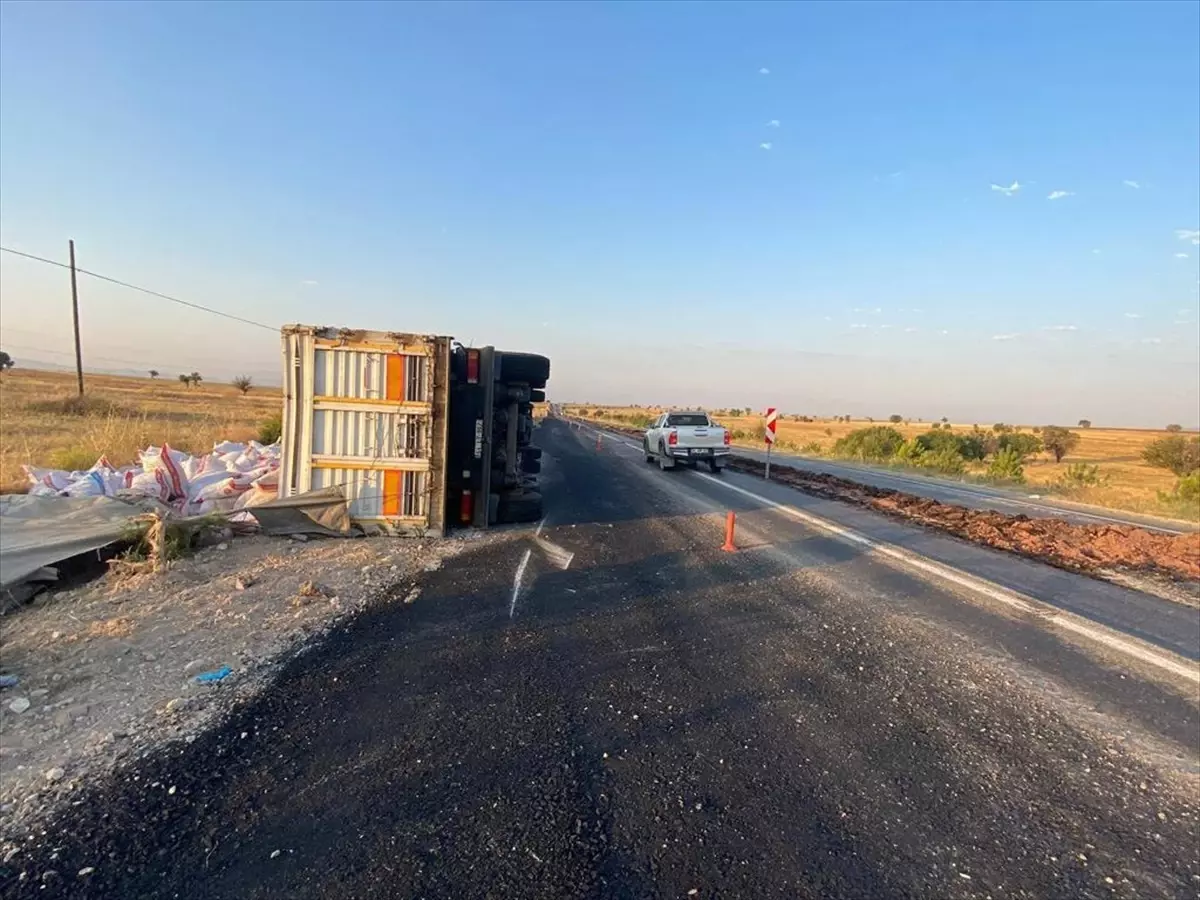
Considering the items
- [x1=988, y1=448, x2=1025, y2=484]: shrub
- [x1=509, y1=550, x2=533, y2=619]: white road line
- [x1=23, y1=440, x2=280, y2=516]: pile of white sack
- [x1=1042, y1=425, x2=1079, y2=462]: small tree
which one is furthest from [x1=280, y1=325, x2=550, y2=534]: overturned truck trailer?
[x1=1042, y1=425, x2=1079, y2=462]: small tree

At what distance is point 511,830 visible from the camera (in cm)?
296

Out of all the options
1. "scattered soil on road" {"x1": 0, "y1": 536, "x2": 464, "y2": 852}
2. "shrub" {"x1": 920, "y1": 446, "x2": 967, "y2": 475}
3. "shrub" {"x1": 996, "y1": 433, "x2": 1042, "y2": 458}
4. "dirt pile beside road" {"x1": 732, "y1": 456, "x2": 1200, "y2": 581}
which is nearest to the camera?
"scattered soil on road" {"x1": 0, "y1": 536, "x2": 464, "y2": 852}

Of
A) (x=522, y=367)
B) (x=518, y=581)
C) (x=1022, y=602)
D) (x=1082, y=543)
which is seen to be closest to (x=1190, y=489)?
(x=1082, y=543)

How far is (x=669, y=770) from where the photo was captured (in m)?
3.51

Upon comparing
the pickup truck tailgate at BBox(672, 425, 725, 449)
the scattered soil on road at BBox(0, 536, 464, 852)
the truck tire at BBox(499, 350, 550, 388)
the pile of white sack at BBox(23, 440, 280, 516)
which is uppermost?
the truck tire at BBox(499, 350, 550, 388)

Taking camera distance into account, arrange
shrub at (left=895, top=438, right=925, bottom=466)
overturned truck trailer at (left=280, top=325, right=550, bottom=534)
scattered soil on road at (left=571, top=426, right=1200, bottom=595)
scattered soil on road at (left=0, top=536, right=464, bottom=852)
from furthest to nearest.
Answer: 1. shrub at (left=895, top=438, right=925, bottom=466)
2. overturned truck trailer at (left=280, top=325, right=550, bottom=534)
3. scattered soil on road at (left=571, top=426, right=1200, bottom=595)
4. scattered soil on road at (left=0, top=536, right=464, bottom=852)

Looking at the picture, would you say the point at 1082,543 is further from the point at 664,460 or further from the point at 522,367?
the point at 664,460

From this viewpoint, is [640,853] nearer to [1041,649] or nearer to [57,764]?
[57,764]

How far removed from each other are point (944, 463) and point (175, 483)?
102 ft

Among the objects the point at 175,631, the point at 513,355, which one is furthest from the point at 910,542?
the point at 175,631

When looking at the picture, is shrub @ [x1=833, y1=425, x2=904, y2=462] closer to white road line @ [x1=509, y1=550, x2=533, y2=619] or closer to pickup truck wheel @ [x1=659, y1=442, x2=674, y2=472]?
pickup truck wheel @ [x1=659, y1=442, x2=674, y2=472]

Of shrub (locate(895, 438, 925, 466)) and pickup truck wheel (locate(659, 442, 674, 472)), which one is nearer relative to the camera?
pickup truck wheel (locate(659, 442, 674, 472))

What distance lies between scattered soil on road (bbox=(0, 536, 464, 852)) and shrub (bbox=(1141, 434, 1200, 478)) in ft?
147

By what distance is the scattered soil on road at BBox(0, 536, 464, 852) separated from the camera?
360 centimetres
